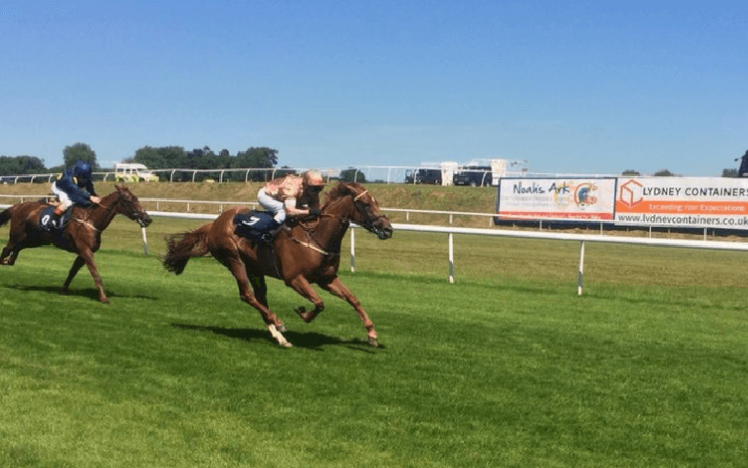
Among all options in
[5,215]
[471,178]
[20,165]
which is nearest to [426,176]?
[471,178]

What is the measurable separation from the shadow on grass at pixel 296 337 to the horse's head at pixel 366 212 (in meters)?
1.28

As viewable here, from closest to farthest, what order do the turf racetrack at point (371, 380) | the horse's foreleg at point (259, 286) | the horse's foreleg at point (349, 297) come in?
the turf racetrack at point (371, 380), the horse's foreleg at point (349, 297), the horse's foreleg at point (259, 286)

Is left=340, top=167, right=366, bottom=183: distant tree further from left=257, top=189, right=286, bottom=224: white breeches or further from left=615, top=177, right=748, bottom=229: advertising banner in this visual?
left=257, top=189, right=286, bottom=224: white breeches

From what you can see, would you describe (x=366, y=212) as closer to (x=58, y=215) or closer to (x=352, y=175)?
(x=58, y=215)

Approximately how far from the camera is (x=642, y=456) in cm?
582

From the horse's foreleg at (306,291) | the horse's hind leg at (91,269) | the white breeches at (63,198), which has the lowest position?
the horse's hind leg at (91,269)

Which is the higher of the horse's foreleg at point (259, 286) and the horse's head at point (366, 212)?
the horse's head at point (366, 212)

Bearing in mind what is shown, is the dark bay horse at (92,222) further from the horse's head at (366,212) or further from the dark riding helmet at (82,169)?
the horse's head at (366,212)

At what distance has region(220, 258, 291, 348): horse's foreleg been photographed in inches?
373

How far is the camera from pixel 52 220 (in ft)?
44.3

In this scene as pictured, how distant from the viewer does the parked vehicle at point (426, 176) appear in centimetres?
5262

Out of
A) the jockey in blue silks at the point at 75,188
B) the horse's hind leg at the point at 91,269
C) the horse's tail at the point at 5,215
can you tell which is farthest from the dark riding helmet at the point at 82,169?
the horse's tail at the point at 5,215

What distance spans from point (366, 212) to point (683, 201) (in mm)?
34106

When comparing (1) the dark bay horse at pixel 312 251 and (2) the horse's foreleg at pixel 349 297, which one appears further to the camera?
(2) the horse's foreleg at pixel 349 297
